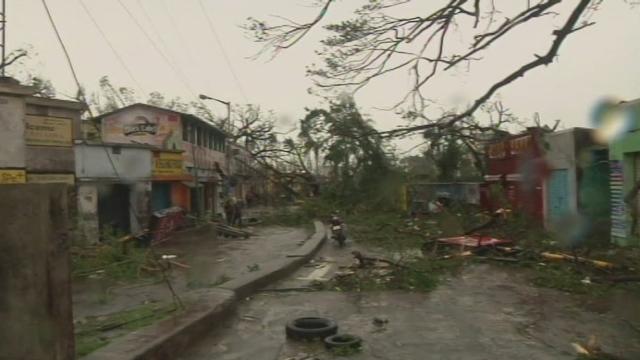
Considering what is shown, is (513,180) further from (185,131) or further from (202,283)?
(185,131)

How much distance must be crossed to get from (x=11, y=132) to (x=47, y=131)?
12.3 feet

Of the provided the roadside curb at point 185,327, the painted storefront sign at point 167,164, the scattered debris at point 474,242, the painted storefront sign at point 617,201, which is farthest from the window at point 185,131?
the roadside curb at point 185,327

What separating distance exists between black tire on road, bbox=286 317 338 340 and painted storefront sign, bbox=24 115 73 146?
42.9 feet

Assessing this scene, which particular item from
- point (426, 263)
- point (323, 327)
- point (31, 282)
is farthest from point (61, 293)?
point (426, 263)

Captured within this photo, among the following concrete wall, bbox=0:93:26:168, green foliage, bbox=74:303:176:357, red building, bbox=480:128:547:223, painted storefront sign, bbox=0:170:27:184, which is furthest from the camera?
red building, bbox=480:128:547:223

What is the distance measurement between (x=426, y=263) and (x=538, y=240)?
4588 mm

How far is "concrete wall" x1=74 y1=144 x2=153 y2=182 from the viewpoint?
21.2 meters

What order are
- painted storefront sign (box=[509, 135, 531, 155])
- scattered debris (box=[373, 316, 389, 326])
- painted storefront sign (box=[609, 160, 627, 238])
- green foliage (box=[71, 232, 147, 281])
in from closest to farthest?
scattered debris (box=[373, 316, 389, 326]) < green foliage (box=[71, 232, 147, 281]) < painted storefront sign (box=[609, 160, 627, 238]) < painted storefront sign (box=[509, 135, 531, 155])

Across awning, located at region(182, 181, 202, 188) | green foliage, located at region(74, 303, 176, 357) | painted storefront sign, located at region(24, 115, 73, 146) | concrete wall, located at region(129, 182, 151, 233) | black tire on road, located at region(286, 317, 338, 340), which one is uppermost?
painted storefront sign, located at region(24, 115, 73, 146)

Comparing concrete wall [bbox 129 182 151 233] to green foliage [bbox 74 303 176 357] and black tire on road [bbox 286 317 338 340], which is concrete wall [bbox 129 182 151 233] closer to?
green foliage [bbox 74 303 176 357]

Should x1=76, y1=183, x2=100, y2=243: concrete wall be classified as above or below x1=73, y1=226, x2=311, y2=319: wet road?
above

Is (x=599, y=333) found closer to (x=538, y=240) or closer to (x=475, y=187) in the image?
(x=538, y=240)

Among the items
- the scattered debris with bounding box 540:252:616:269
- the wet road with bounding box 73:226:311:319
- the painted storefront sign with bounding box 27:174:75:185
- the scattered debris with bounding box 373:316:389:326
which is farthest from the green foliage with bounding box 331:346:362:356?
the painted storefront sign with bounding box 27:174:75:185

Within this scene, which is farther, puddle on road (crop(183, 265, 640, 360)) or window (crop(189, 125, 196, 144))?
window (crop(189, 125, 196, 144))
